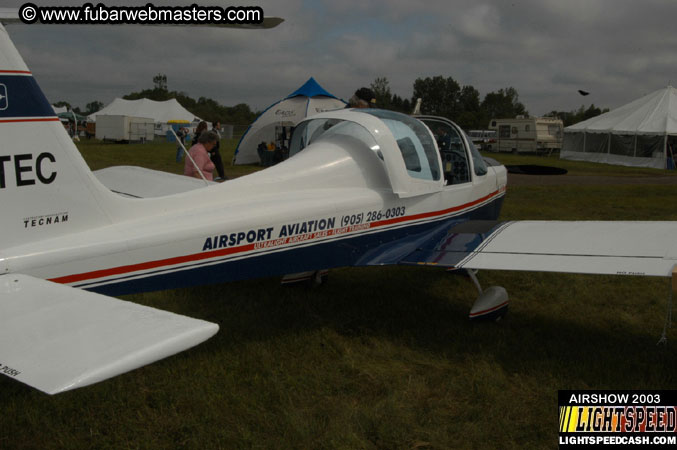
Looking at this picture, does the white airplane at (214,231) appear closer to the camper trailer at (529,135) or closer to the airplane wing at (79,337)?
the airplane wing at (79,337)

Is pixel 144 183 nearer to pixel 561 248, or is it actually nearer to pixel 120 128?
pixel 561 248

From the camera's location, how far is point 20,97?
9.71 ft

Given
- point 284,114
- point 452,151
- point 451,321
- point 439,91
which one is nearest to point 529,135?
point 284,114

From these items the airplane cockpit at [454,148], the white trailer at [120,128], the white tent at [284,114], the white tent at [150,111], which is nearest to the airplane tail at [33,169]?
the airplane cockpit at [454,148]

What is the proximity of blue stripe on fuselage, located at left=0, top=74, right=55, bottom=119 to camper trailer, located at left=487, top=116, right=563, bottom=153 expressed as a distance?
36.9m

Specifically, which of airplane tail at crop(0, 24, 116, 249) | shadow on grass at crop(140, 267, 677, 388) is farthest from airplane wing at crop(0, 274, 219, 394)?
shadow on grass at crop(140, 267, 677, 388)

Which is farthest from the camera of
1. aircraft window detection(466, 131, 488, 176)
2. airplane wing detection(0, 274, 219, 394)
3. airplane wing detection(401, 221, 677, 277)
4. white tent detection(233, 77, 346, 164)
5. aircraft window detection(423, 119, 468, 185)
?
white tent detection(233, 77, 346, 164)

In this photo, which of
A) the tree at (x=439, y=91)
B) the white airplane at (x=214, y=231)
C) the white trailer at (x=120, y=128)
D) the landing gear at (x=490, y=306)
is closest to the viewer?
the white airplane at (x=214, y=231)

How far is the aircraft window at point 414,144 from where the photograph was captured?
5.11 meters

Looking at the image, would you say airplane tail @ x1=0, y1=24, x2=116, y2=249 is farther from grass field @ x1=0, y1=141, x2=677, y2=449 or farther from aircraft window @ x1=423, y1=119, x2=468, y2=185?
aircraft window @ x1=423, y1=119, x2=468, y2=185

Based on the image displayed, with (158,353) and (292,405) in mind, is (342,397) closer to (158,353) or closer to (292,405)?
(292,405)

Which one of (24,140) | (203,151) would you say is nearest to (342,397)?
(24,140)

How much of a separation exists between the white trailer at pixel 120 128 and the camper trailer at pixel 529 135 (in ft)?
104

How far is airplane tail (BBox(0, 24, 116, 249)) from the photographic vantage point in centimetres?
292
